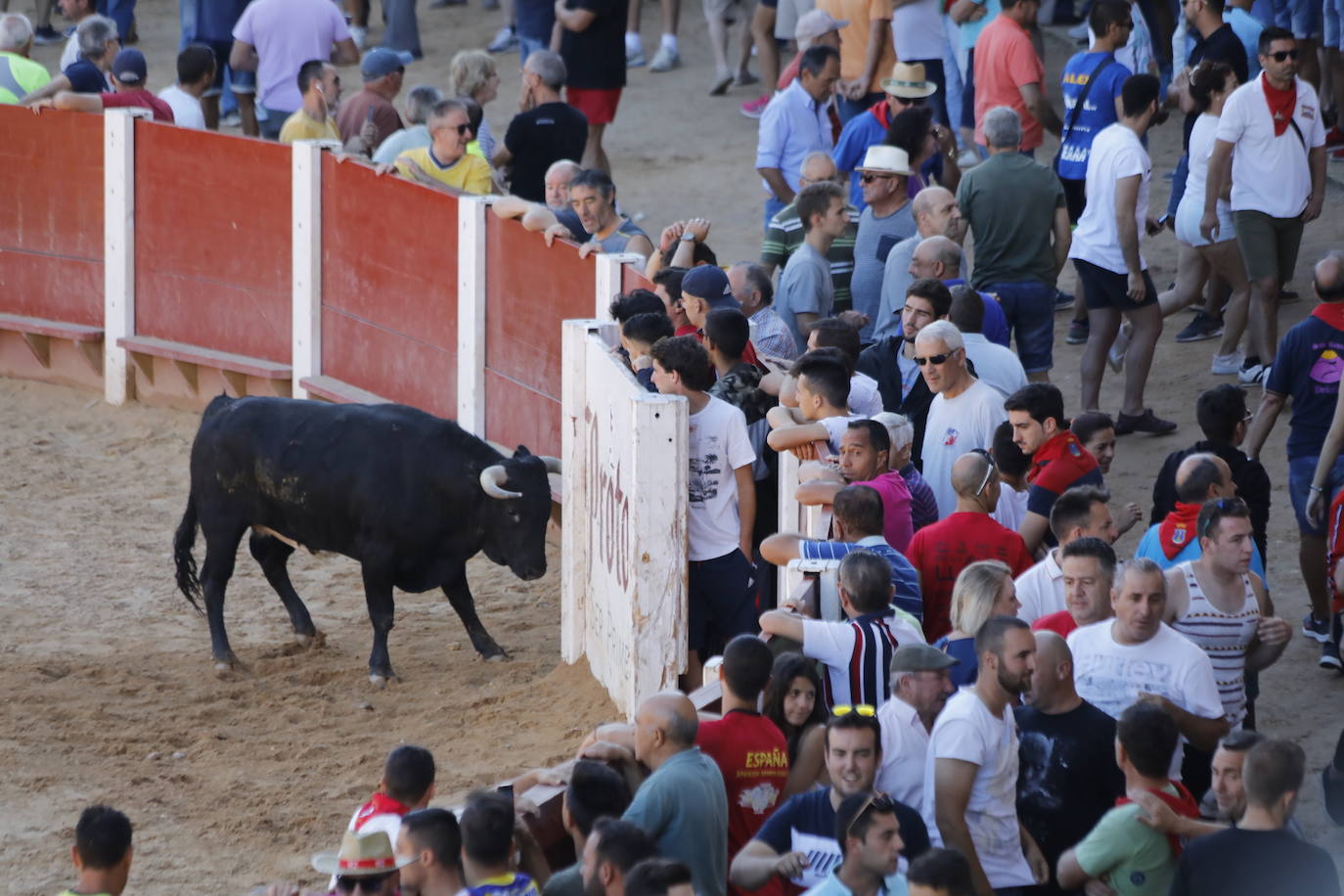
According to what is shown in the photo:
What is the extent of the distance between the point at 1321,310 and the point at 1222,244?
3.16 meters

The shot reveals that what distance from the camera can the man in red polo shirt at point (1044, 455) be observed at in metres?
6.93

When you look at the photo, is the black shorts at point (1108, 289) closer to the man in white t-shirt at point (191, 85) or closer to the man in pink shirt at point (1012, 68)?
the man in pink shirt at point (1012, 68)

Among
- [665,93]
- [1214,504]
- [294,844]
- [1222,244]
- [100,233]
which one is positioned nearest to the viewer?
[1214,504]

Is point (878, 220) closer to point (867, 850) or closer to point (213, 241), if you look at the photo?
point (213, 241)

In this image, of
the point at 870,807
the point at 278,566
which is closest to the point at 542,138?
the point at 278,566

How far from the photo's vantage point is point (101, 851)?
475 cm

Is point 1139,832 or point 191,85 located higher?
point 191,85

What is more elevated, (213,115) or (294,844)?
(213,115)

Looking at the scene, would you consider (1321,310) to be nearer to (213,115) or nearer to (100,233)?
(100,233)

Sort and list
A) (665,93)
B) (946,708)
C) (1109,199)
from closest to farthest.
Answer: (946,708) < (1109,199) < (665,93)

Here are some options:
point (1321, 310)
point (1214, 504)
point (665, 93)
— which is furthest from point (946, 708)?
point (665, 93)

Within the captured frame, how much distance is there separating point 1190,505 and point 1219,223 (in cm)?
477

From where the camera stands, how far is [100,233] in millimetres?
13750

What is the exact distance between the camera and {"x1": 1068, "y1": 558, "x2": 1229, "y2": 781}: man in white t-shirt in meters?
5.48
